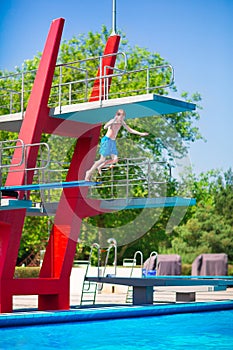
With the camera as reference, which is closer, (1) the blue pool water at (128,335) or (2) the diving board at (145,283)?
(1) the blue pool water at (128,335)

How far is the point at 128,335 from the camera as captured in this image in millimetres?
13812

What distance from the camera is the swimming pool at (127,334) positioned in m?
12.6

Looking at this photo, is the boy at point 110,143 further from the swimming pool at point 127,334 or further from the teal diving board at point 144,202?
the swimming pool at point 127,334

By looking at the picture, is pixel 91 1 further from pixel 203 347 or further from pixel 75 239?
pixel 203 347

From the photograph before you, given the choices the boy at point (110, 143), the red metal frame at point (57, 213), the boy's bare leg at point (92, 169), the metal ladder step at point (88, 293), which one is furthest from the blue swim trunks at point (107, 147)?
the metal ladder step at point (88, 293)

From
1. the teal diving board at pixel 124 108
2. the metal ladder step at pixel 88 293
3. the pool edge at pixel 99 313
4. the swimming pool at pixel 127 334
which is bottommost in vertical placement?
the swimming pool at pixel 127 334

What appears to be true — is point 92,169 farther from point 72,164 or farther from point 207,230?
point 207,230

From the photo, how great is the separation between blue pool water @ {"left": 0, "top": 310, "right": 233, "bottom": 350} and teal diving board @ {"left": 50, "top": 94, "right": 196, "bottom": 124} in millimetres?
3966

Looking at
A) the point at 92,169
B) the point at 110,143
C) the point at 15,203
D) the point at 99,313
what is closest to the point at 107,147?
the point at 110,143

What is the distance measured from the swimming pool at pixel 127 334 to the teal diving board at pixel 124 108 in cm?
396

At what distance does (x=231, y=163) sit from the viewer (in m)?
50.2

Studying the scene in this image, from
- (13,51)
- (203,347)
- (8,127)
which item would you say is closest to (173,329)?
(203,347)

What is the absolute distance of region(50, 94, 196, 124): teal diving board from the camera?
14.2m

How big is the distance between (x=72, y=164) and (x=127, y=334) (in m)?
3.98
